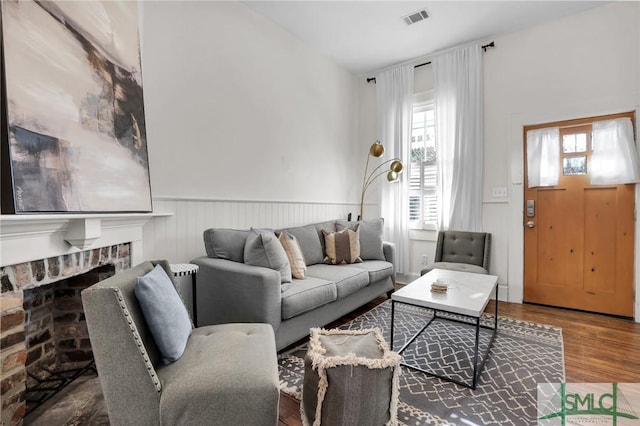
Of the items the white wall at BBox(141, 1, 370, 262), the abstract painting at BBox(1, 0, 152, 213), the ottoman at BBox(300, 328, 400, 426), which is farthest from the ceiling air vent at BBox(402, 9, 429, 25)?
the ottoman at BBox(300, 328, 400, 426)

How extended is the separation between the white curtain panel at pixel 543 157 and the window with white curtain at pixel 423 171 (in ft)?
3.41

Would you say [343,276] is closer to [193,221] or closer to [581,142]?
[193,221]

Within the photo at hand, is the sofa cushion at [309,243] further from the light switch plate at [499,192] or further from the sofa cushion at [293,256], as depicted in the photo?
the light switch plate at [499,192]


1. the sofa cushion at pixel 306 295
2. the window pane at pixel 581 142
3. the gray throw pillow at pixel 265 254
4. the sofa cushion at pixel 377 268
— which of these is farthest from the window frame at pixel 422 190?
the gray throw pillow at pixel 265 254

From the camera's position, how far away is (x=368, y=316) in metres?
3.00

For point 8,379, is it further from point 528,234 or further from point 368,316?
point 528,234

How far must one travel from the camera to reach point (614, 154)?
297 cm

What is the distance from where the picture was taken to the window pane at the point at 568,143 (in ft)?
10.6

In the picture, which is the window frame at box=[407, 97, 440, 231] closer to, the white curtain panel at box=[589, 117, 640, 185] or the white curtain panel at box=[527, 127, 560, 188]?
the white curtain panel at box=[527, 127, 560, 188]

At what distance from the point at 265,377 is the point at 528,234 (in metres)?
3.49

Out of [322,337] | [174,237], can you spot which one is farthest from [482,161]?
[174,237]

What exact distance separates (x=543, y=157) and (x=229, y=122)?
3.36 meters

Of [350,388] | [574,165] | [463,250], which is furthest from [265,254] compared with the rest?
[574,165]

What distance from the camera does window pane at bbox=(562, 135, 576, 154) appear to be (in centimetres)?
322
